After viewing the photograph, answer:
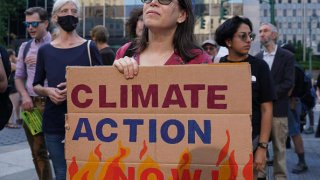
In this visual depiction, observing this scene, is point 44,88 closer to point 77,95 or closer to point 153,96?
point 77,95

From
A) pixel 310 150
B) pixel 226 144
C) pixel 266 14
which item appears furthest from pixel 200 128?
pixel 266 14

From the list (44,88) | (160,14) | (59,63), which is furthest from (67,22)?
(160,14)

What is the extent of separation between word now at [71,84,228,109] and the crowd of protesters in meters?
0.09

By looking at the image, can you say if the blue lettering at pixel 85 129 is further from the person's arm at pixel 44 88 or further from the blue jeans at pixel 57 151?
the blue jeans at pixel 57 151

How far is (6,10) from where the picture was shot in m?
44.6

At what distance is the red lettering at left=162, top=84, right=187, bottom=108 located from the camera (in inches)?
84.1

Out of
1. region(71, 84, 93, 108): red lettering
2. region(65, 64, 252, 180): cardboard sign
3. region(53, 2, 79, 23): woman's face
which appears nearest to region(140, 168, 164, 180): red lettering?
region(65, 64, 252, 180): cardboard sign

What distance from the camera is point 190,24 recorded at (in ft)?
8.21

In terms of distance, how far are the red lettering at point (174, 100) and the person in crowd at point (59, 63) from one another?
1.46 metres

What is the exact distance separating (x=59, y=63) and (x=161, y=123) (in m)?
1.54

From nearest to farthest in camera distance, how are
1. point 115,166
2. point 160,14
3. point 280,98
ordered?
A: point 115,166, point 160,14, point 280,98

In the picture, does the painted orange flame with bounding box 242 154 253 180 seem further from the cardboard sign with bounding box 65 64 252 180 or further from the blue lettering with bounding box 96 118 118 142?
the blue lettering with bounding box 96 118 118 142

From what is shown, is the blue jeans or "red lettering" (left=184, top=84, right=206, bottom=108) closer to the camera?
"red lettering" (left=184, top=84, right=206, bottom=108)

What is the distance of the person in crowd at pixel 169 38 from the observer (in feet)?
7.63
